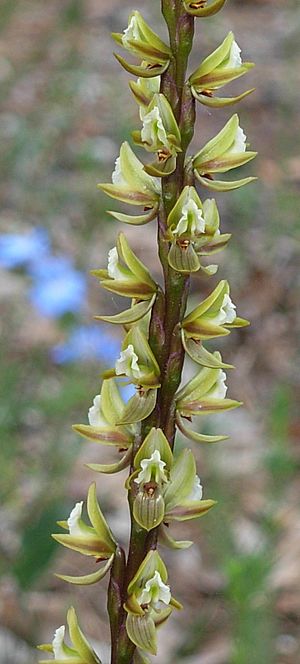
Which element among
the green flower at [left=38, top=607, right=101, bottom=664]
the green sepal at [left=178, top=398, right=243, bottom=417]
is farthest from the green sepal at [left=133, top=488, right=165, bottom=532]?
the green flower at [left=38, top=607, right=101, bottom=664]

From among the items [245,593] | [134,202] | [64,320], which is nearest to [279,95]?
[64,320]

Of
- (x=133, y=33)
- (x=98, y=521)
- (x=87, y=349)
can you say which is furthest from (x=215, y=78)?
(x=87, y=349)

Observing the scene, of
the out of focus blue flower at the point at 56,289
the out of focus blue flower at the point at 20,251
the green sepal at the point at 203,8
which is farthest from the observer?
the out of focus blue flower at the point at 20,251

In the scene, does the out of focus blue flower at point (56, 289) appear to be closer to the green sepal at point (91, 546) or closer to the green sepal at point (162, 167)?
the green sepal at point (91, 546)

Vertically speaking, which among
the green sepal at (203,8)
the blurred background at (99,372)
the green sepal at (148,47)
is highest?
the green sepal at (203,8)

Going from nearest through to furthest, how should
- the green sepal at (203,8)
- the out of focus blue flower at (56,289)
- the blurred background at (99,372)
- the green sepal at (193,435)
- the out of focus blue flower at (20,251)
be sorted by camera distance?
1. the green sepal at (203,8)
2. the green sepal at (193,435)
3. the blurred background at (99,372)
4. the out of focus blue flower at (56,289)
5. the out of focus blue flower at (20,251)

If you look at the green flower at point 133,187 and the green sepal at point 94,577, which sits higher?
the green flower at point 133,187

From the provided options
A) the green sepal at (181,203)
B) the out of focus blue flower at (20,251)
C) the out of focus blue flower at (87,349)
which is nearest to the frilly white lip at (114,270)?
the green sepal at (181,203)
